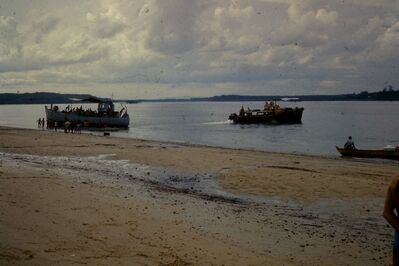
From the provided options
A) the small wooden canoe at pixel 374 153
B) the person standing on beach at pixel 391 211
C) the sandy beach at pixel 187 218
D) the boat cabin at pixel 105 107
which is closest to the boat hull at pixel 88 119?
the boat cabin at pixel 105 107

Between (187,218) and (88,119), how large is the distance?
5570cm

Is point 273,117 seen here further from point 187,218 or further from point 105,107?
point 187,218

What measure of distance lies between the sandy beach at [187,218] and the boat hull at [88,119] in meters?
46.1

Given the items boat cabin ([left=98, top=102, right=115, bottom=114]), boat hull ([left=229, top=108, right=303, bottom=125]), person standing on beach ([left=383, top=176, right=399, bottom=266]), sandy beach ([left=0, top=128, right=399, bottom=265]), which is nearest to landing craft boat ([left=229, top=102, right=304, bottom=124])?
boat hull ([left=229, top=108, right=303, bottom=125])

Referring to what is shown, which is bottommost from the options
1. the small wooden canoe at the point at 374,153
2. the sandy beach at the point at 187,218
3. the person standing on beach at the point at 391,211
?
the small wooden canoe at the point at 374,153

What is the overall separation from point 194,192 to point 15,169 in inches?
260

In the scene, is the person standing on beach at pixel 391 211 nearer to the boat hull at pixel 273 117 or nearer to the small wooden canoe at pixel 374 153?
the small wooden canoe at pixel 374 153

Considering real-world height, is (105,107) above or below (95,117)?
above

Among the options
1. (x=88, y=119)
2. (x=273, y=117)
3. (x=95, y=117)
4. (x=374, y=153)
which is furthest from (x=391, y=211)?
(x=273, y=117)

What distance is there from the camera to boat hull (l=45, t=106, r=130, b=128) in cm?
6306

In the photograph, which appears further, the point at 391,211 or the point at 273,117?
the point at 273,117

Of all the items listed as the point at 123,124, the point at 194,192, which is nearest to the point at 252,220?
the point at 194,192

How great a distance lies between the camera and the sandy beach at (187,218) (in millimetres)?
7027

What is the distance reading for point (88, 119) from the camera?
63.0 metres
